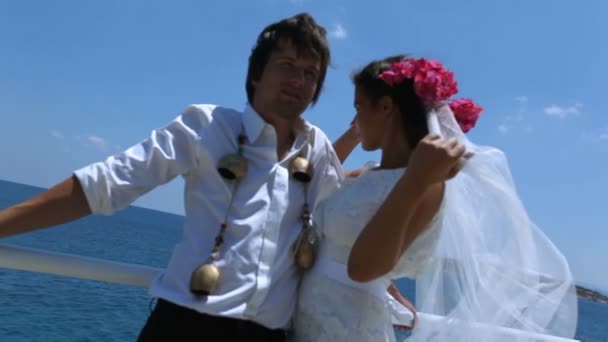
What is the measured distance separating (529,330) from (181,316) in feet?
3.44

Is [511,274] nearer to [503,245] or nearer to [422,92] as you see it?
[503,245]

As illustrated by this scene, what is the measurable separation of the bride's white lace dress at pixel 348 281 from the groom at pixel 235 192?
0.09 metres

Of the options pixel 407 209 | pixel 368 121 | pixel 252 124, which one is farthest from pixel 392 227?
pixel 252 124

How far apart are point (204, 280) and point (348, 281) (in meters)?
0.44

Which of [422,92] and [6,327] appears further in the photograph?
[6,327]

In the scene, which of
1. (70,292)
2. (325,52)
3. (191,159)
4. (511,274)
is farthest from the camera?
(70,292)

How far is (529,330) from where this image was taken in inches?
65.3

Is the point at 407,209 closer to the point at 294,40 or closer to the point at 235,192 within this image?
the point at 235,192

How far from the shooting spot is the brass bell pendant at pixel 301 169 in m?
1.82

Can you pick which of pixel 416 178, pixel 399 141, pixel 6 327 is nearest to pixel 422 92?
pixel 399 141

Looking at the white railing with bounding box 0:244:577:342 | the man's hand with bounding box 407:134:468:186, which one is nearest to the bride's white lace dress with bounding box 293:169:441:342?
the white railing with bounding box 0:244:577:342

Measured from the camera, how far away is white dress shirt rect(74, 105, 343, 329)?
1.62 meters

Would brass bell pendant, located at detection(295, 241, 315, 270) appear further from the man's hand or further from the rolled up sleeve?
the man's hand

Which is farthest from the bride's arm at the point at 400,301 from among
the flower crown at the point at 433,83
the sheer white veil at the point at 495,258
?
the flower crown at the point at 433,83
